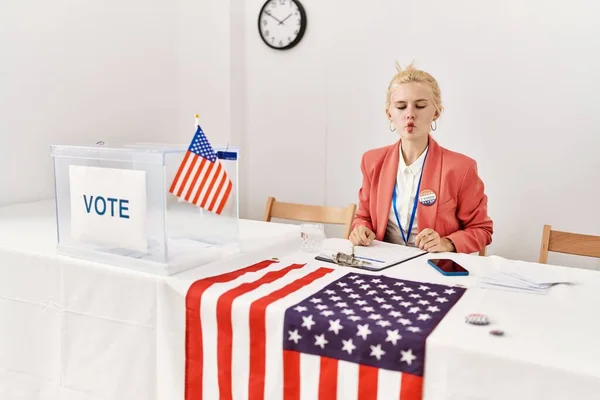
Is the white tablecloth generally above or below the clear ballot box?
below

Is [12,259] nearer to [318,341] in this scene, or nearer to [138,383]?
[138,383]

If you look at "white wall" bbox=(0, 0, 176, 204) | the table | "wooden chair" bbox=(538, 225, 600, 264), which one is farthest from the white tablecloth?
"white wall" bbox=(0, 0, 176, 204)

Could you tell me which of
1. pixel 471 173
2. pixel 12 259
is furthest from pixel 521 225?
pixel 12 259

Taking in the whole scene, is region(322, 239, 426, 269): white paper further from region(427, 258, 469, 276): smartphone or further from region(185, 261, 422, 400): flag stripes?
region(185, 261, 422, 400): flag stripes

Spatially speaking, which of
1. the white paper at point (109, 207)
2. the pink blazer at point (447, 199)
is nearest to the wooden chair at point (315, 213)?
the pink blazer at point (447, 199)

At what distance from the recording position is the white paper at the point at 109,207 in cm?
150

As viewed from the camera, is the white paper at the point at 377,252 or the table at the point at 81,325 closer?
the table at the point at 81,325

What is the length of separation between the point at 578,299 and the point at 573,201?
160 centimetres

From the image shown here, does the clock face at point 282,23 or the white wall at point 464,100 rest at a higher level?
the clock face at point 282,23

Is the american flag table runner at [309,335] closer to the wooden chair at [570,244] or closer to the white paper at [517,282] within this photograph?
the white paper at [517,282]

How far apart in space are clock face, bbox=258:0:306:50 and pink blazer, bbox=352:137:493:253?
4.66 ft

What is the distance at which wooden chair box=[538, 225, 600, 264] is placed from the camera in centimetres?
217

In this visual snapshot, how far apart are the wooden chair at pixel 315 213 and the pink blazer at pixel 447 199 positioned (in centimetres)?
32

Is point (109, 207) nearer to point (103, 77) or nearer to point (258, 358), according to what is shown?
point (258, 358)
